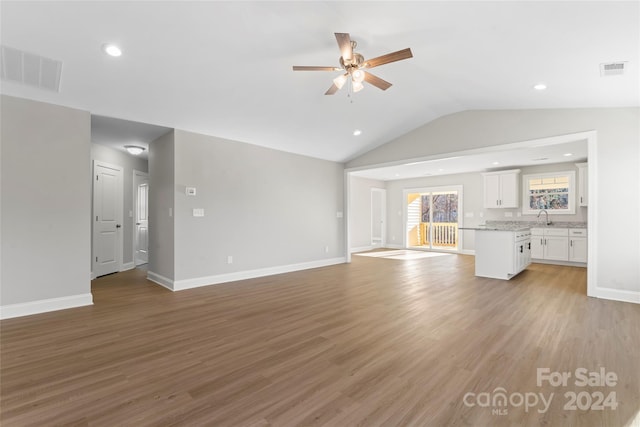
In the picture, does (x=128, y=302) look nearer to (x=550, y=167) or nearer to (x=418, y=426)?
(x=418, y=426)

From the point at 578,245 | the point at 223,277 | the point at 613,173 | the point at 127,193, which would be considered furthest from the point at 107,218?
the point at 578,245

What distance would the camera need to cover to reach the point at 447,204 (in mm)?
10156

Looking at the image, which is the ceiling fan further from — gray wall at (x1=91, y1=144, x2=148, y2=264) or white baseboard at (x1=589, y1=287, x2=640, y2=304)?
gray wall at (x1=91, y1=144, x2=148, y2=264)

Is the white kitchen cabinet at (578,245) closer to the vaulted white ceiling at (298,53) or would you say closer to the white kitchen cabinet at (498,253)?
the white kitchen cabinet at (498,253)

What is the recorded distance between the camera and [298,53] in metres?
3.44

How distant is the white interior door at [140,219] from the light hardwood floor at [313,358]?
3.16m

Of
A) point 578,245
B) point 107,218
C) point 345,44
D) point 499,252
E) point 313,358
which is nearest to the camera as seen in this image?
point 313,358

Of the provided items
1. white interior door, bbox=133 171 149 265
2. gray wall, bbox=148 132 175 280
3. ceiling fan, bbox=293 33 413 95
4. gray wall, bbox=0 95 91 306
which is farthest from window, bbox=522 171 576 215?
white interior door, bbox=133 171 149 265

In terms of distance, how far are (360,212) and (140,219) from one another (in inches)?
257

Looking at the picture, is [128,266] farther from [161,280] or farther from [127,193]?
[161,280]

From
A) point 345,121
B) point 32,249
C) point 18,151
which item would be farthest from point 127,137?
point 345,121

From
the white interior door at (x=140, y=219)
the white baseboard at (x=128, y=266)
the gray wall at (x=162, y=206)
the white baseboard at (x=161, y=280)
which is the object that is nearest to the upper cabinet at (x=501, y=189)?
the gray wall at (x=162, y=206)

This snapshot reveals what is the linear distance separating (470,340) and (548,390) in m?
0.79

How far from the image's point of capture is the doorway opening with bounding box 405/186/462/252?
9984mm
